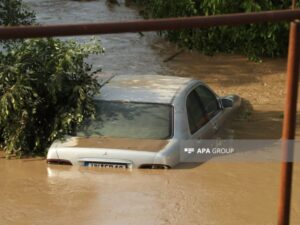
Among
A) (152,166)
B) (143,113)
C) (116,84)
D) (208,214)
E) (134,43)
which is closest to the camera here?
(208,214)

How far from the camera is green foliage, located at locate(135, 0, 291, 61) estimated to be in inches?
568

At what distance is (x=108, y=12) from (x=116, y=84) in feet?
44.7

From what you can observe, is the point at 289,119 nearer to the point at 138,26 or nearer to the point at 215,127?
the point at 138,26

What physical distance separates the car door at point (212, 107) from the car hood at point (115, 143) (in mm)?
1226

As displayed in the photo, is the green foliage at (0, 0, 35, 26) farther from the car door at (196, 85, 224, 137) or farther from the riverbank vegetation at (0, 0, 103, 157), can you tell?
the car door at (196, 85, 224, 137)

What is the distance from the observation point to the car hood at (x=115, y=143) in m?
6.71

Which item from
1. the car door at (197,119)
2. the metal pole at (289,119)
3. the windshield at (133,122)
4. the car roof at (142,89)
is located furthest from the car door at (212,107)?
the metal pole at (289,119)

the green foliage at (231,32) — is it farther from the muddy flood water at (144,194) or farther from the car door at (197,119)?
the car door at (197,119)

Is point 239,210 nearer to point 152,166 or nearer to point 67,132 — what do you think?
point 152,166

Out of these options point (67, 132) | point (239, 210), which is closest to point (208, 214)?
point (239, 210)

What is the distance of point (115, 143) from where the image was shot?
680 cm

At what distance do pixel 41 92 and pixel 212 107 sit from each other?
2158 millimetres

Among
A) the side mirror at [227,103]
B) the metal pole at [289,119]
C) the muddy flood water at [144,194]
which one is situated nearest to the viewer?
the metal pole at [289,119]

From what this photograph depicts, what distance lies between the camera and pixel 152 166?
263 inches
